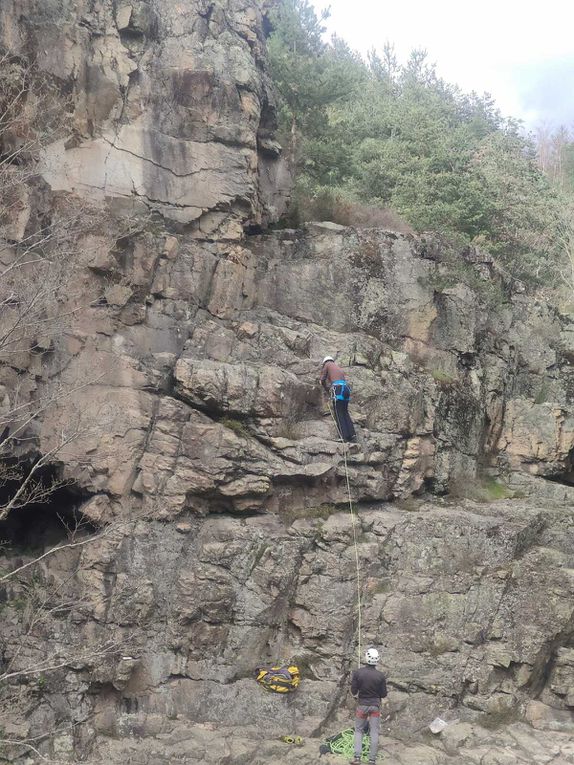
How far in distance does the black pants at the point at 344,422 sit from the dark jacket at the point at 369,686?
4770mm

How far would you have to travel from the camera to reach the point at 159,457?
12.5 m

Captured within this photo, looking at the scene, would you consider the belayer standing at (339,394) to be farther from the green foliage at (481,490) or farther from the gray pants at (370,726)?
the gray pants at (370,726)

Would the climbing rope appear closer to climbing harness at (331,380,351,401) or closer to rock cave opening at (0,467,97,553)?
climbing harness at (331,380,351,401)

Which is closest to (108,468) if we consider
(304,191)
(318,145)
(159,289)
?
(159,289)

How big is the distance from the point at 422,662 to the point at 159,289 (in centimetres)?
889

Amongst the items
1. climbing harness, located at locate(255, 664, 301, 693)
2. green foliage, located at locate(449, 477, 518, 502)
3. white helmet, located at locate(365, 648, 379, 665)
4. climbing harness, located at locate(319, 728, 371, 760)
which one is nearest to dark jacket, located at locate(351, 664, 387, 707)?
white helmet, located at locate(365, 648, 379, 665)

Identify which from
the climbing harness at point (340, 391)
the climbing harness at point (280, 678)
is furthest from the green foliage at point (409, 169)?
the climbing harness at point (280, 678)

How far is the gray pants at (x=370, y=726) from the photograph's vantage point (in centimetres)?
993

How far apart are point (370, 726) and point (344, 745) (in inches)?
35.7

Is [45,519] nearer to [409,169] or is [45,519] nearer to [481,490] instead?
[481,490]

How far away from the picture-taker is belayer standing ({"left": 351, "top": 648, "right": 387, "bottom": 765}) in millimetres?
9742

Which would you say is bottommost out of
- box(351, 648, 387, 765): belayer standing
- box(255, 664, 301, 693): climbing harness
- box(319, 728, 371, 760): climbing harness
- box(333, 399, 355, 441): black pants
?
box(319, 728, 371, 760): climbing harness

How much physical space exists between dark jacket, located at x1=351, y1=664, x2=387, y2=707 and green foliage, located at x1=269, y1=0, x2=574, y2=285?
12190mm

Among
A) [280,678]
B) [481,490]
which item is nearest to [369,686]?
[280,678]
